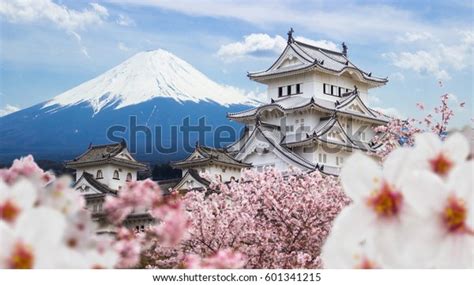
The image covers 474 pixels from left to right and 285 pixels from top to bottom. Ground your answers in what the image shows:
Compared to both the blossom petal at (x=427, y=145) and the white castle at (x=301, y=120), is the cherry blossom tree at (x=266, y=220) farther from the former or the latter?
the white castle at (x=301, y=120)

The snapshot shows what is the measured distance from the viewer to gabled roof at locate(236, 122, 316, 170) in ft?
37.4

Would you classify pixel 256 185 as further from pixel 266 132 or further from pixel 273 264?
pixel 266 132

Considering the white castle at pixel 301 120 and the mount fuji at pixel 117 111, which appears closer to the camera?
the mount fuji at pixel 117 111

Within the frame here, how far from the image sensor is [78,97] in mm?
4316

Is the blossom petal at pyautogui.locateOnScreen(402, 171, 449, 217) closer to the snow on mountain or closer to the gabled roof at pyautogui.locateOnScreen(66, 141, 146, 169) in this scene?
the snow on mountain

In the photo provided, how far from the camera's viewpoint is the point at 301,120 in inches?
500

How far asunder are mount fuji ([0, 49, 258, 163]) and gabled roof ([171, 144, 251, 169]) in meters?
4.40

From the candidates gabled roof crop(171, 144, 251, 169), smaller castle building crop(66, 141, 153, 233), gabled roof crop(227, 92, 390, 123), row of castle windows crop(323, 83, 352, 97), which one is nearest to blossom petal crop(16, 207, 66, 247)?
smaller castle building crop(66, 141, 153, 233)

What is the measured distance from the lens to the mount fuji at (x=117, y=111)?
13.6 feet

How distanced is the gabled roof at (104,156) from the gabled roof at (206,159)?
243cm

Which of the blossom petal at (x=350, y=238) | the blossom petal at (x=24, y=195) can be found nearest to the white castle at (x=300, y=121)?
the blossom petal at (x=350, y=238)

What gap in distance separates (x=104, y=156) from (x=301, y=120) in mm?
5075
